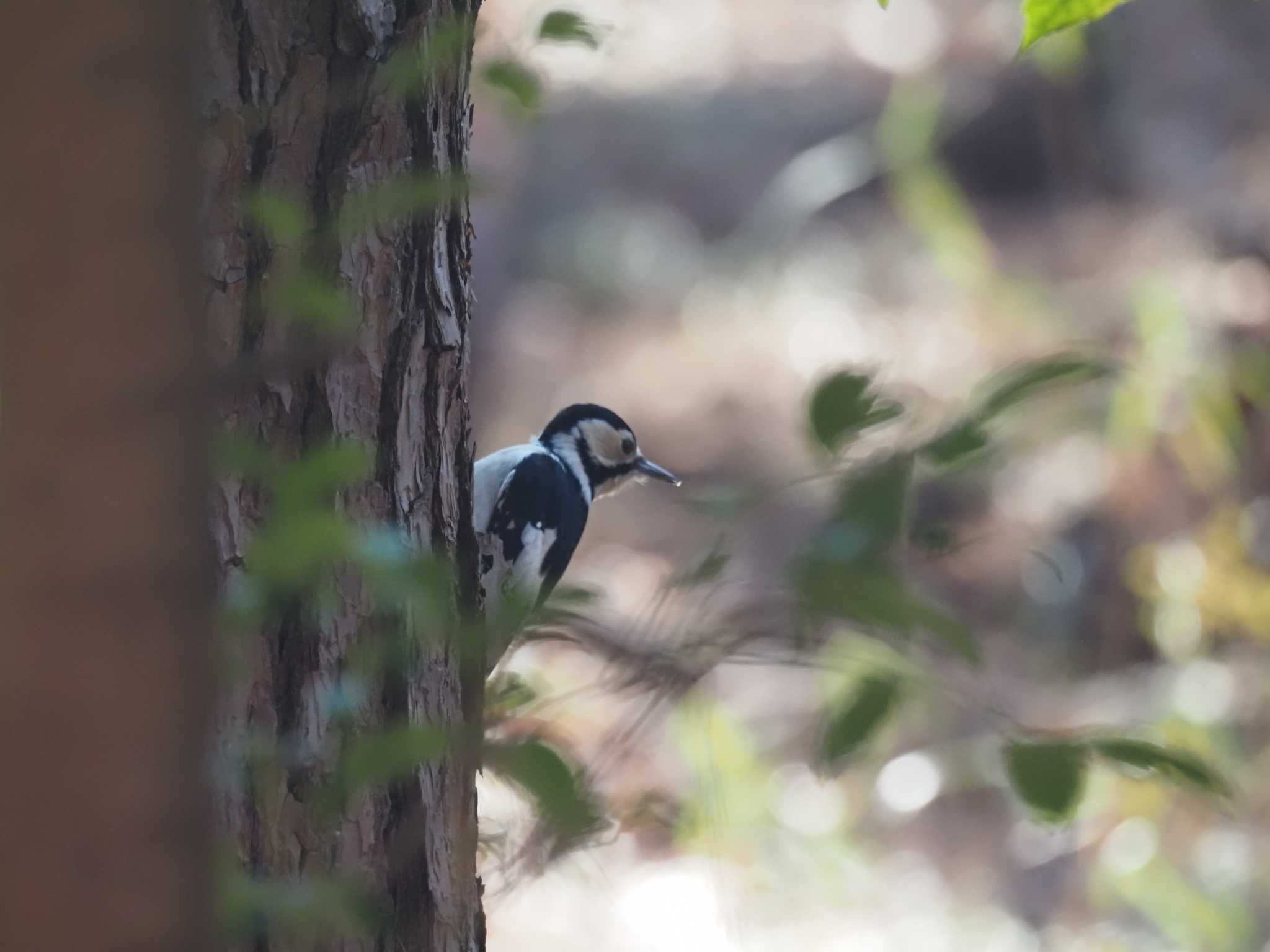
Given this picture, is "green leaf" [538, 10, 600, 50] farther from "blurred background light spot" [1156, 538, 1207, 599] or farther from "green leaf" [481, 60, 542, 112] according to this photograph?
"blurred background light spot" [1156, 538, 1207, 599]

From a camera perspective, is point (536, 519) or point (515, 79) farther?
point (536, 519)

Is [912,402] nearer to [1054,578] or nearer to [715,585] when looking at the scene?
[715,585]

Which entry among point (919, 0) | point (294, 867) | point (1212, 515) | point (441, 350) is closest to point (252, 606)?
point (294, 867)

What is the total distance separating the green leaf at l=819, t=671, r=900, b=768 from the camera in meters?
0.49

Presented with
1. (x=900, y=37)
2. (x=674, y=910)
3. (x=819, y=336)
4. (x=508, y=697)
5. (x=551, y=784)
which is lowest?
(x=551, y=784)

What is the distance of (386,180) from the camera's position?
2.92 feet

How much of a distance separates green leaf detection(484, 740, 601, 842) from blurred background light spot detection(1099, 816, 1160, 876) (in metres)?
2.93

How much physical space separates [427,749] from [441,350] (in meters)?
0.56

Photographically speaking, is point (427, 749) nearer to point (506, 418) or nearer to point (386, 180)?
point (386, 180)

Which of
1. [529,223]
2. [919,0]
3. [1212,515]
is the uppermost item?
[919,0]

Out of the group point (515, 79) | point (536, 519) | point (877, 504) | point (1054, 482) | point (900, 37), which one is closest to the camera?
point (877, 504)

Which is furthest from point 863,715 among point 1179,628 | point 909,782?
point 909,782

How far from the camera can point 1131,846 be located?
125 inches

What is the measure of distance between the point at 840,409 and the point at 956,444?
0.04 m
